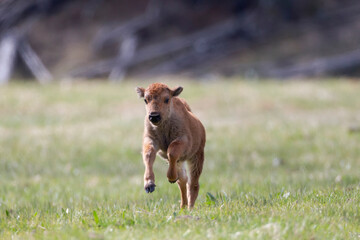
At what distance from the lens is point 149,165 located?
6129 millimetres

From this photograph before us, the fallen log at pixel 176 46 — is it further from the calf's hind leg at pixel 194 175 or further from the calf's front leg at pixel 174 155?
the calf's front leg at pixel 174 155

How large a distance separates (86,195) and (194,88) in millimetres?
12924

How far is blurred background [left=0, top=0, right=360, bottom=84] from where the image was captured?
28750mm

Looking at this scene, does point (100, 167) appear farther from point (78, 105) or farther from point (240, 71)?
point (240, 71)

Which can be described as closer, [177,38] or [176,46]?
[176,46]

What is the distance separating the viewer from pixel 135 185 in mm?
10312

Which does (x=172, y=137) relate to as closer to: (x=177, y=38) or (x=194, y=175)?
(x=194, y=175)

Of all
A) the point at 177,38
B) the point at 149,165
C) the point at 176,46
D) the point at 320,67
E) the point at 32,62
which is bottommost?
the point at 320,67

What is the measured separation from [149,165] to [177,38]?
25.5 metres

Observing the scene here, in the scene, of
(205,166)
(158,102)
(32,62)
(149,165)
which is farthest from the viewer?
(32,62)

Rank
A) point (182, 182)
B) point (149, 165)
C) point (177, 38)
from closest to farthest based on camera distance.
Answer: point (149, 165) < point (182, 182) < point (177, 38)

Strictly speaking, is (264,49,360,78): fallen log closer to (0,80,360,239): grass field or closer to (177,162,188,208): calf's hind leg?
(0,80,360,239): grass field

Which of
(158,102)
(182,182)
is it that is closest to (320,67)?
(182,182)

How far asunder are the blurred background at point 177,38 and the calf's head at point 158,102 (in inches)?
830
